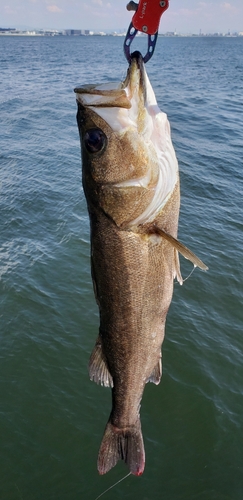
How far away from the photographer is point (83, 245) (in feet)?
36.2

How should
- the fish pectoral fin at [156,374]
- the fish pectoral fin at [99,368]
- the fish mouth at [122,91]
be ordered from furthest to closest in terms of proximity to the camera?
the fish pectoral fin at [156,374] < the fish pectoral fin at [99,368] < the fish mouth at [122,91]

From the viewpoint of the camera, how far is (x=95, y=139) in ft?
9.34

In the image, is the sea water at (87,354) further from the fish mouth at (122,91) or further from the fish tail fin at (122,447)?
the fish mouth at (122,91)

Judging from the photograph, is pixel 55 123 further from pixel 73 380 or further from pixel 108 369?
pixel 108 369

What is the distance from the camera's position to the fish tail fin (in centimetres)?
375

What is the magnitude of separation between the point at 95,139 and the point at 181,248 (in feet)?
3.32

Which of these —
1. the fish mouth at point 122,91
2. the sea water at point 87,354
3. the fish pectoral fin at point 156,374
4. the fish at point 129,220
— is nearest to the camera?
the fish mouth at point 122,91

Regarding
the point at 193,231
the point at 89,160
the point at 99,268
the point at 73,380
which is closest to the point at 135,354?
the point at 99,268

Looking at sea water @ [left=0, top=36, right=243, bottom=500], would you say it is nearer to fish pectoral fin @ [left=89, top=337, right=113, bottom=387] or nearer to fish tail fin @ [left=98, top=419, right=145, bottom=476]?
fish tail fin @ [left=98, top=419, right=145, bottom=476]

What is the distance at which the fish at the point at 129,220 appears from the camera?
2795 millimetres

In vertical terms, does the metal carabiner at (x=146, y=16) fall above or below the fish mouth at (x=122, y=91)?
above

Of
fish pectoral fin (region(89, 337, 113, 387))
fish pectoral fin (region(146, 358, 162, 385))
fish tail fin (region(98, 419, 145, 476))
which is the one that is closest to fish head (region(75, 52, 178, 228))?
fish pectoral fin (region(89, 337, 113, 387))

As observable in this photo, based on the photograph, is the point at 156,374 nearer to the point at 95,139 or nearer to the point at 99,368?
the point at 99,368

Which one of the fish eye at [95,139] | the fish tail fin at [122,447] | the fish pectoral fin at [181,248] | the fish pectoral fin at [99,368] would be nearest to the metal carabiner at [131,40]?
the fish eye at [95,139]
